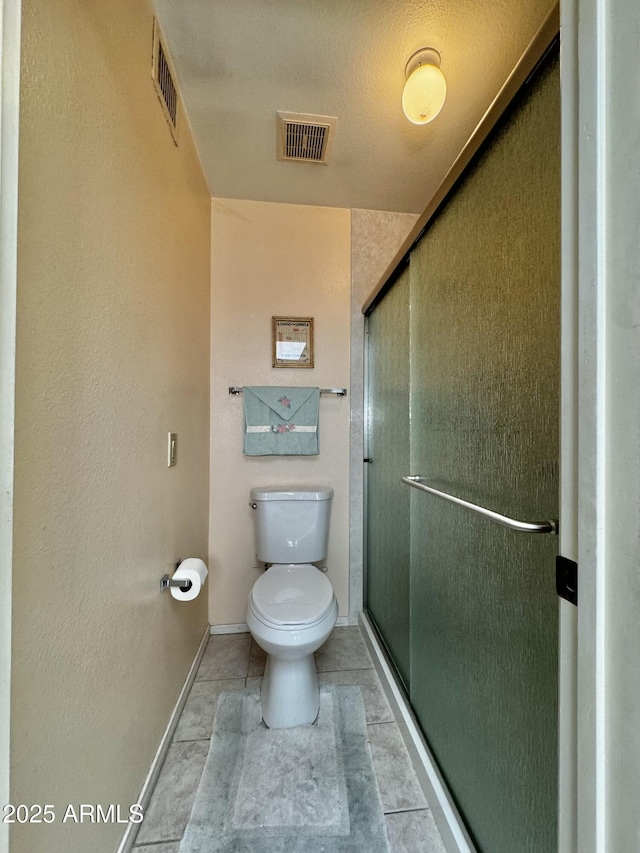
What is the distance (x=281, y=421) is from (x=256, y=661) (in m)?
1.12

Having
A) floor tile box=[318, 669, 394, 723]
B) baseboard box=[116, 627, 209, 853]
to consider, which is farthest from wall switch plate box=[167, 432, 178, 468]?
floor tile box=[318, 669, 394, 723]

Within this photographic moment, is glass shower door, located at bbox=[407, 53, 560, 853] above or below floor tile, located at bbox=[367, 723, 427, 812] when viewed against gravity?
above

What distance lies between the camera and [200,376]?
1.63m

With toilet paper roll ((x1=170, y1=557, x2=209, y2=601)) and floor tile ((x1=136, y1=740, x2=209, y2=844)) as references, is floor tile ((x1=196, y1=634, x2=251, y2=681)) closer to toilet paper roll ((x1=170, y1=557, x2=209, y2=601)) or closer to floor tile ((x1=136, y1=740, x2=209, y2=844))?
floor tile ((x1=136, y1=740, x2=209, y2=844))

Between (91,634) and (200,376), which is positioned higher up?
(200,376)

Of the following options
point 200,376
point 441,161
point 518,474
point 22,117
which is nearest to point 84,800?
point 518,474

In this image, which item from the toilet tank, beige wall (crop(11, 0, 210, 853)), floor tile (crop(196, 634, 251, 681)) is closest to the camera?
beige wall (crop(11, 0, 210, 853))

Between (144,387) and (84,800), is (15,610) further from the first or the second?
(144,387)

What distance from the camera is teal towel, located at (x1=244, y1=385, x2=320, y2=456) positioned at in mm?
1775

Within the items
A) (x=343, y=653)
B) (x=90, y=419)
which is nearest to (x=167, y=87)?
(x=90, y=419)

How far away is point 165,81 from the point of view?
3.65 feet

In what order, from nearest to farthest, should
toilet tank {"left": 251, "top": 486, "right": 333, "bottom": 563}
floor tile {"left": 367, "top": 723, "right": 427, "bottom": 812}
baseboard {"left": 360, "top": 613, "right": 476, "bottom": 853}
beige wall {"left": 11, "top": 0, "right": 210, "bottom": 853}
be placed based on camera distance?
beige wall {"left": 11, "top": 0, "right": 210, "bottom": 853}, baseboard {"left": 360, "top": 613, "right": 476, "bottom": 853}, floor tile {"left": 367, "top": 723, "right": 427, "bottom": 812}, toilet tank {"left": 251, "top": 486, "right": 333, "bottom": 563}
